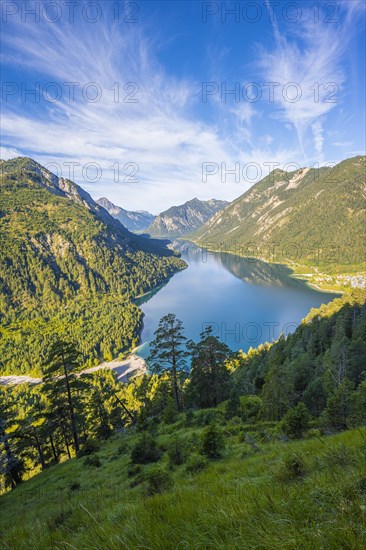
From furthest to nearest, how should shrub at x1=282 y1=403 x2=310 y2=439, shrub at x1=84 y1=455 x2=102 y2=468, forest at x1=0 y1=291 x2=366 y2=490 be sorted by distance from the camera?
shrub at x1=84 y1=455 x2=102 y2=468 < forest at x1=0 y1=291 x2=366 y2=490 < shrub at x1=282 y1=403 x2=310 y2=439

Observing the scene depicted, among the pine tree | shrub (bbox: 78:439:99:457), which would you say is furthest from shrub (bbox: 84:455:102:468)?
the pine tree

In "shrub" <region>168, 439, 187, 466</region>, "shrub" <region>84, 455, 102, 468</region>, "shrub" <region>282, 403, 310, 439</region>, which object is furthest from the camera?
"shrub" <region>84, 455, 102, 468</region>

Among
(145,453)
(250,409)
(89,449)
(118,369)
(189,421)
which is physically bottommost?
(118,369)

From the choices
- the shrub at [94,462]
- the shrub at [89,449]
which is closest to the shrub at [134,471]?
the shrub at [94,462]

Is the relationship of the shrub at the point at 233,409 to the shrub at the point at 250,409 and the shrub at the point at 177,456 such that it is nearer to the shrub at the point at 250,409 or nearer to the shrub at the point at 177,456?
the shrub at the point at 250,409

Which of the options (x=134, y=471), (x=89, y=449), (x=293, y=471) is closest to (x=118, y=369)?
(x=89, y=449)

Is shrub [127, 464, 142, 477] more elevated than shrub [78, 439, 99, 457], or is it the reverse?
shrub [127, 464, 142, 477]

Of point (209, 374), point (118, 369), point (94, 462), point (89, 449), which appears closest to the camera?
point (94, 462)

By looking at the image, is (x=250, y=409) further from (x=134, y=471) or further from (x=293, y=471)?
(x=293, y=471)

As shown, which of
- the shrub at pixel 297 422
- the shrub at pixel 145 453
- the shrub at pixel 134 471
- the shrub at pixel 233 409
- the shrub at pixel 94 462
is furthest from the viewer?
the shrub at pixel 233 409

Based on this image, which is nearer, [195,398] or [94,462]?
[94,462]

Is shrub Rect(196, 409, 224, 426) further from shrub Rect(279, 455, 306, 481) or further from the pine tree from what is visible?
shrub Rect(279, 455, 306, 481)

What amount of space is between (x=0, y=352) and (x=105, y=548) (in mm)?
133350

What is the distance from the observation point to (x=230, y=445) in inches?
512
